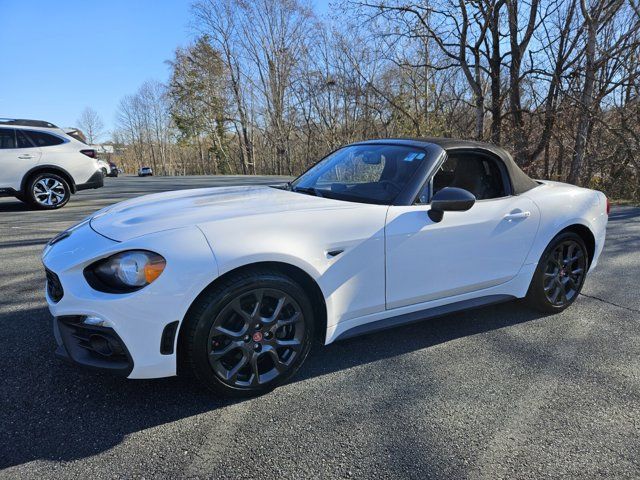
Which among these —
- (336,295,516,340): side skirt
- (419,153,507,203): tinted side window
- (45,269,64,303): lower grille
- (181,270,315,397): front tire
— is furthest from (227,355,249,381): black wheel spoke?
(419,153,507,203): tinted side window

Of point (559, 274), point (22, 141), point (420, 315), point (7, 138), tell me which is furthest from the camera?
point (22, 141)

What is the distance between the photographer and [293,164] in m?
44.0

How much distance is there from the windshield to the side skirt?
767 millimetres

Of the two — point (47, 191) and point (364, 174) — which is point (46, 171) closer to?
point (47, 191)

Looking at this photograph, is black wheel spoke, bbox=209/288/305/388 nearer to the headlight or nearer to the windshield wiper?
the headlight

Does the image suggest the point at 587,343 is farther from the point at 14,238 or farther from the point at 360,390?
the point at 14,238

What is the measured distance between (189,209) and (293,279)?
785 mm

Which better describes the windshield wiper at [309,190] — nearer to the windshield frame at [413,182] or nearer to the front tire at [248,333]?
the windshield frame at [413,182]

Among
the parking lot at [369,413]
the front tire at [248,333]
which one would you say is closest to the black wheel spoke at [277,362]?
the front tire at [248,333]

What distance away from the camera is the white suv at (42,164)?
8.01 meters

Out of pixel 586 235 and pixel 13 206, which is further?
pixel 13 206

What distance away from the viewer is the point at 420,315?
2.79m

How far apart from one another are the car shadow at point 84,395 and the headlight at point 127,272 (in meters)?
0.46

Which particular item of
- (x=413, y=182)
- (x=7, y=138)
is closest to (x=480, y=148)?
(x=413, y=182)
